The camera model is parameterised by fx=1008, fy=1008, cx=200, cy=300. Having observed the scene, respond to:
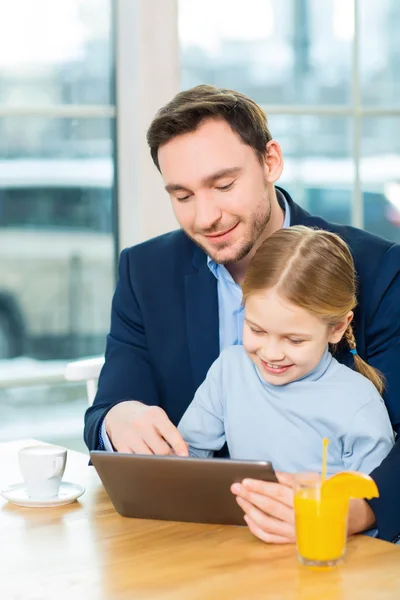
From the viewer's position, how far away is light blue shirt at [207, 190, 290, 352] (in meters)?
2.12

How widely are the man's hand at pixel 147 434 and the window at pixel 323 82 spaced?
5.79ft

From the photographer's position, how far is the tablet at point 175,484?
55.2 inches

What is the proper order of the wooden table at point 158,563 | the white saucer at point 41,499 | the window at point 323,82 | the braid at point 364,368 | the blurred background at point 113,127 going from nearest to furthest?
the wooden table at point 158,563
the white saucer at point 41,499
the braid at point 364,368
the blurred background at point 113,127
the window at point 323,82

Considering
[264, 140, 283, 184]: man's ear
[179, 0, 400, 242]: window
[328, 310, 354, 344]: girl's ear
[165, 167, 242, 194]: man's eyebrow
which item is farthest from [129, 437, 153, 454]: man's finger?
[179, 0, 400, 242]: window

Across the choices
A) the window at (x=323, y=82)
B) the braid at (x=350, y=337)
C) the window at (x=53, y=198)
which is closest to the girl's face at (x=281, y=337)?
the braid at (x=350, y=337)

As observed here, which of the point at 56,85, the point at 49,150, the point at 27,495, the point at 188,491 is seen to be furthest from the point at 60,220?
the point at 188,491

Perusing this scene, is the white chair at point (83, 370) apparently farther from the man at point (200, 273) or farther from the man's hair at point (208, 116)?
the man's hair at point (208, 116)

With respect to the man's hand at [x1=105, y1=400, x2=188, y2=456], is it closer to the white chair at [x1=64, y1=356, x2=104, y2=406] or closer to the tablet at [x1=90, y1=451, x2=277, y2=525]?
the tablet at [x1=90, y1=451, x2=277, y2=525]

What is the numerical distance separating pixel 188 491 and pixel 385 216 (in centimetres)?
229

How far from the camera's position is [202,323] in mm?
2113

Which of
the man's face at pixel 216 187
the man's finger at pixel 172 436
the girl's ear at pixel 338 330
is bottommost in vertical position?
the man's finger at pixel 172 436

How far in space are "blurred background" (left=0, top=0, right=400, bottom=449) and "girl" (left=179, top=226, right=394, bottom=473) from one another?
4.27ft

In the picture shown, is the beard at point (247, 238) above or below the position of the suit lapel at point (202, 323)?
above

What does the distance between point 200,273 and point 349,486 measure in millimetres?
895
